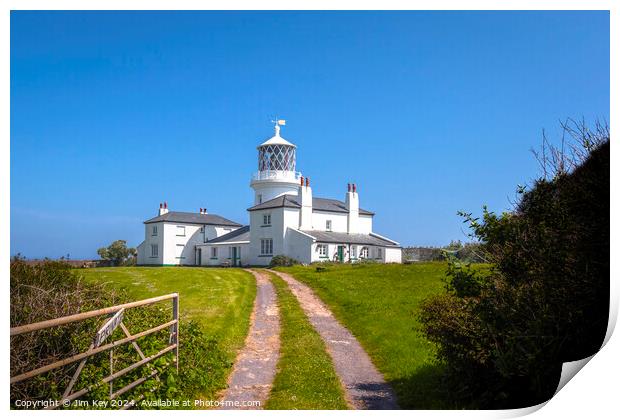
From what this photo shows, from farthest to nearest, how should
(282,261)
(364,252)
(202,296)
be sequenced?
(364,252)
(282,261)
(202,296)

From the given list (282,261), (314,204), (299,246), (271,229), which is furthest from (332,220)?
(282,261)

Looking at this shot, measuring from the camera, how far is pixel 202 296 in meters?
12.3

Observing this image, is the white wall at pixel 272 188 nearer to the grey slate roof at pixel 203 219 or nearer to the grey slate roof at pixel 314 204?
the grey slate roof at pixel 314 204

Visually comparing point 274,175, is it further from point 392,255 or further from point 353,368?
point 353,368

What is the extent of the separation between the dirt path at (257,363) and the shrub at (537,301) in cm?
211

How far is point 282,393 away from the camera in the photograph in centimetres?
619

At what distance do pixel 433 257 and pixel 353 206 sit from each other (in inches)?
712

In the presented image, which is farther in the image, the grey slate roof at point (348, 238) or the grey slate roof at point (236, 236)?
the grey slate roof at point (236, 236)

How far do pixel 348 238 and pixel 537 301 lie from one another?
26.6 metres

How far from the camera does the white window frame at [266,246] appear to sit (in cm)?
3178

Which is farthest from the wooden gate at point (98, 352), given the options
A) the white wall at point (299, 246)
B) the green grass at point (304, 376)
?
the white wall at point (299, 246)

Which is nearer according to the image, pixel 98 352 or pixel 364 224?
pixel 98 352
